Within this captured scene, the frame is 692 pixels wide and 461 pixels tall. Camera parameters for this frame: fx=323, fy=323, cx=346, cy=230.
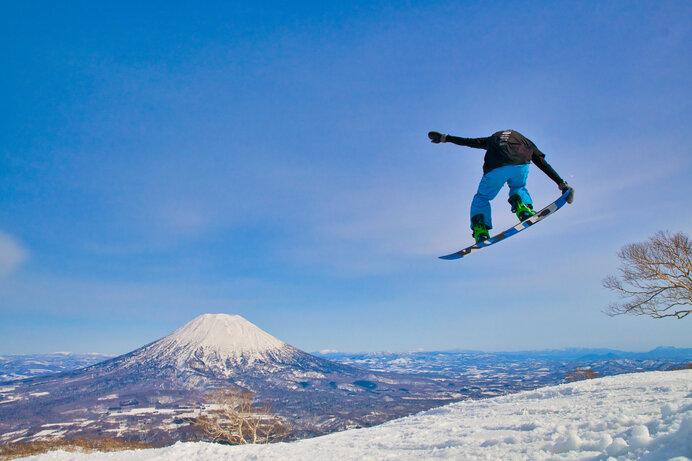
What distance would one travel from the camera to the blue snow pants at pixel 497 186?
658 cm

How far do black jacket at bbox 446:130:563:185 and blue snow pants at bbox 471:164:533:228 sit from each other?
0.15 meters

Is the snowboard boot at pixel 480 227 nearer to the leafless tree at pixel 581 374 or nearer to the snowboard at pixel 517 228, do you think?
the snowboard at pixel 517 228

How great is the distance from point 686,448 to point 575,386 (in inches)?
400

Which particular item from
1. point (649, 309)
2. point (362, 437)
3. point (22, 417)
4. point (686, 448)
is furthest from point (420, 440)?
point (22, 417)

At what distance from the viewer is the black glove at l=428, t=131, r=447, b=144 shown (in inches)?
253

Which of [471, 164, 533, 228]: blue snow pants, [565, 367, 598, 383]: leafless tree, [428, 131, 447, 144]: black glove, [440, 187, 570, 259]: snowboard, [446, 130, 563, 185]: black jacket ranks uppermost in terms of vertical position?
[428, 131, 447, 144]: black glove

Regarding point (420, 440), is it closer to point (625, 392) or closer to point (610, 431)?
point (610, 431)

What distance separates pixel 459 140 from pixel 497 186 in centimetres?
147

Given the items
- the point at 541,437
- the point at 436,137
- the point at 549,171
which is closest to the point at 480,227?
the point at 549,171

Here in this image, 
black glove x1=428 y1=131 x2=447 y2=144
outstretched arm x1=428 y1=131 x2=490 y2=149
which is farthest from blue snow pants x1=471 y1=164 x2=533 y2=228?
black glove x1=428 y1=131 x2=447 y2=144

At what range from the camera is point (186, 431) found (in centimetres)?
11638

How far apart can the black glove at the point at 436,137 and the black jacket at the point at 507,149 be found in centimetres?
Answer: 11

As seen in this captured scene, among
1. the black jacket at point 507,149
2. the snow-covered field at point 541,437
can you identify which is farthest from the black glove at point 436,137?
the snow-covered field at point 541,437

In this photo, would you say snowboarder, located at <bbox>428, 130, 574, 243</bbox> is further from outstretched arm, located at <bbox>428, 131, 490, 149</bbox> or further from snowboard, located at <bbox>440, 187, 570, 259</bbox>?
snowboard, located at <bbox>440, 187, 570, 259</bbox>
